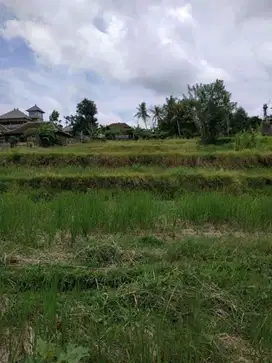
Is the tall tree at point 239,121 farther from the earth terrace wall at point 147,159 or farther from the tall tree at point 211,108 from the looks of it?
the earth terrace wall at point 147,159

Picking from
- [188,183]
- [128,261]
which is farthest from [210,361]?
[188,183]

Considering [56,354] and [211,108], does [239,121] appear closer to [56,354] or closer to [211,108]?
[211,108]

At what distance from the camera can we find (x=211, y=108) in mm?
31703

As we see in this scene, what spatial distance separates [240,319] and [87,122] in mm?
49288

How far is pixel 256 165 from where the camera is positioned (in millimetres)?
14320

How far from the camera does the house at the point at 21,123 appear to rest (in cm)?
3792

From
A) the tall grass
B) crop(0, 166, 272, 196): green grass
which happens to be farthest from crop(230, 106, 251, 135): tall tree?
the tall grass

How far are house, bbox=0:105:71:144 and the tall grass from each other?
93.9 ft

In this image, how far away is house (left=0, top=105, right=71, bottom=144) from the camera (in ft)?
124

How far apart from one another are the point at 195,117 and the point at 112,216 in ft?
88.5

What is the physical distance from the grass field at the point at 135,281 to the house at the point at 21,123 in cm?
2908

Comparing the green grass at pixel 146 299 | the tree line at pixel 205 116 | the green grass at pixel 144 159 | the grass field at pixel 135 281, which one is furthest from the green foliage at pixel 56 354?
the tree line at pixel 205 116

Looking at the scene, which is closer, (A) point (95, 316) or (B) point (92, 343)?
(B) point (92, 343)

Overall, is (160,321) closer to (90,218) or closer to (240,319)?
(240,319)
